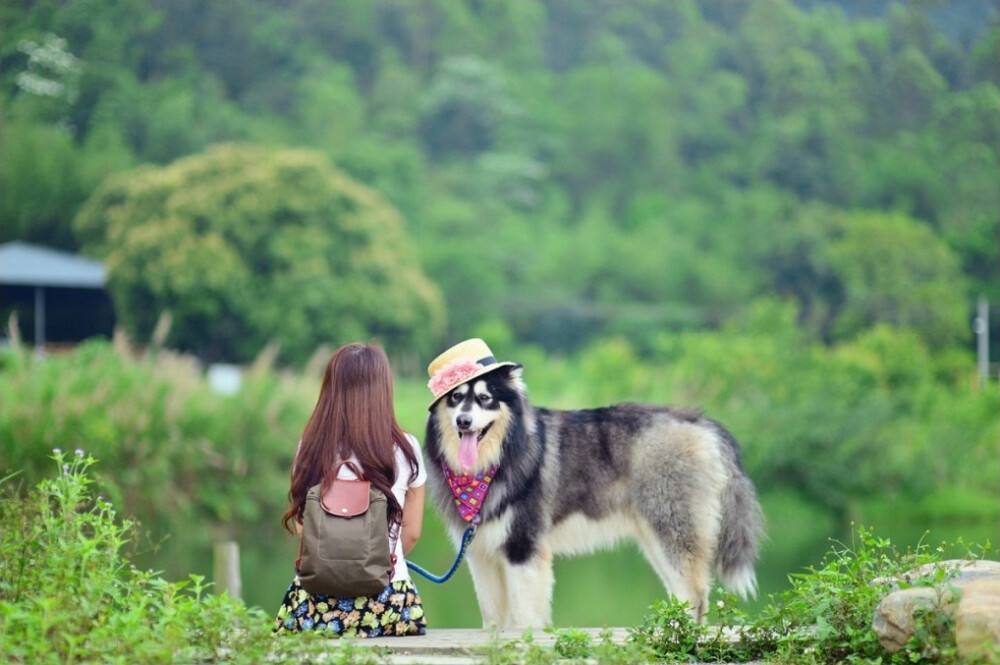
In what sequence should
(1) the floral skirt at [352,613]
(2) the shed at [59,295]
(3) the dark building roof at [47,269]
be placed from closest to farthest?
(1) the floral skirt at [352,613] → (2) the shed at [59,295] → (3) the dark building roof at [47,269]

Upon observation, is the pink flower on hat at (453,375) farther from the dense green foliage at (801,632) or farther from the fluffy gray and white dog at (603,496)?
the dense green foliage at (801,632)

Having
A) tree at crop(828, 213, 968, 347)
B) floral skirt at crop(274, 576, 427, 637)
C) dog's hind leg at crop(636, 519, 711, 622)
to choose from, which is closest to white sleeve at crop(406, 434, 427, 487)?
floral skirt at crop(274, 576, 427, 637)

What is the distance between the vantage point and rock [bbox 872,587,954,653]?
426 cm

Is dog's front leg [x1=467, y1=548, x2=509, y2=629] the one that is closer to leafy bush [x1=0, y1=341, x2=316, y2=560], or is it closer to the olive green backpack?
the olive green backpack

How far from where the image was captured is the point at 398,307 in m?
30.4

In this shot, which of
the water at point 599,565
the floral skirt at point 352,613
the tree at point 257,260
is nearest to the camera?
the floral skirt at point 352,613

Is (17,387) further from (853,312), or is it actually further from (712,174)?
(712,174)

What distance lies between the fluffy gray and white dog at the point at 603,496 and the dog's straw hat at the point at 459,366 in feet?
0.94

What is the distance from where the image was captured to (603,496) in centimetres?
668

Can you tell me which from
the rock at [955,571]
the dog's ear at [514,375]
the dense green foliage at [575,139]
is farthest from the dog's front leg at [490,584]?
the dense green foliage at [575,139]

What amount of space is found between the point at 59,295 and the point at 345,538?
2782 cm

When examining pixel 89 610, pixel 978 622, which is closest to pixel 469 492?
pixel 89 610

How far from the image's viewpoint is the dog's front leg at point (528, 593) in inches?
238

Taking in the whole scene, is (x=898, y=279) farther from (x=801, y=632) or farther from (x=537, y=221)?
(x=801, y=632)
